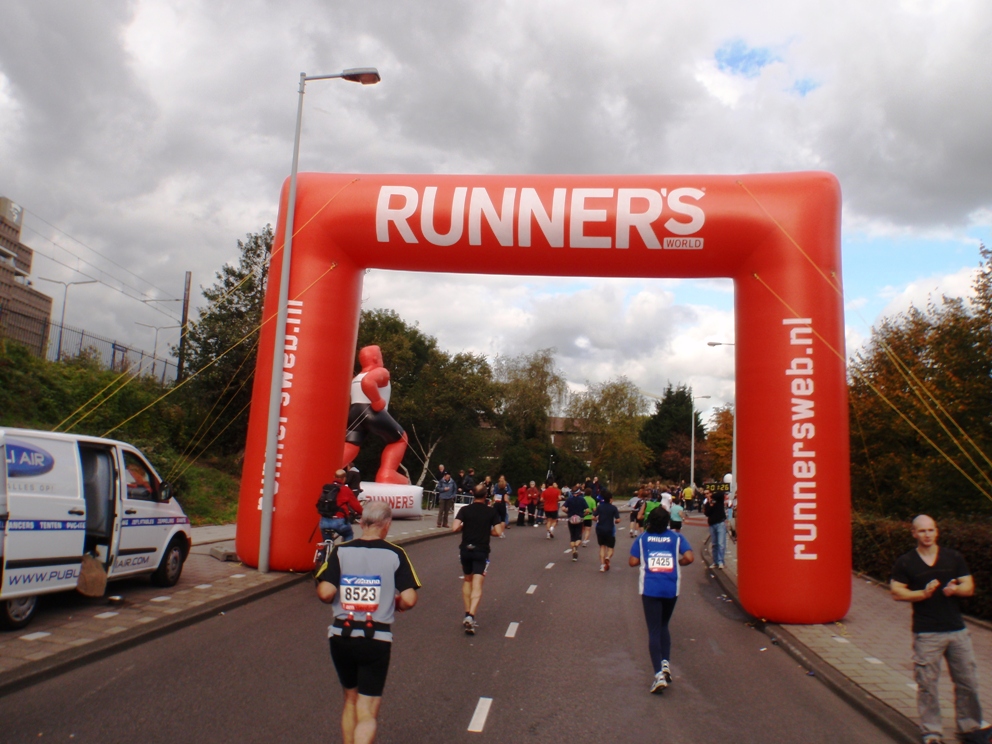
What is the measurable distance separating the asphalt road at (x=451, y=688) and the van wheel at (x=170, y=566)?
134 cm

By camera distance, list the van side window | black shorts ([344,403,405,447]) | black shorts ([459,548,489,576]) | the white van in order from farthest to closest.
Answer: black shorts ([344,403,405,447]) → the van side window → black shorts ([459,548,489,576]) → the white van

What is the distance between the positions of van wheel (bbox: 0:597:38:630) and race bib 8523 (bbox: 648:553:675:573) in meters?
6.01

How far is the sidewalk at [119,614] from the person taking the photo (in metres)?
6.29

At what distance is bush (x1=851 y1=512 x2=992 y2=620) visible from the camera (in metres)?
10.2

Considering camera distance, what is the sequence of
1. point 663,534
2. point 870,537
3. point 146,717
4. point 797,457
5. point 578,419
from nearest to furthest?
point 146,717
point 663,534
point 797,457
point 870,537
point 578,419

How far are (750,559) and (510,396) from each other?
42.6m

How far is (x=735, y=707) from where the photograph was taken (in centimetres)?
625

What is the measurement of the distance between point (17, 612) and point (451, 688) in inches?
170

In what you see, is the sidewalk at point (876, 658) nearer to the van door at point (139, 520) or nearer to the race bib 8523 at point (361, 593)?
the race bib 8523 at point (361, 593)

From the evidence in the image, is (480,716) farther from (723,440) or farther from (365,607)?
(723,440)

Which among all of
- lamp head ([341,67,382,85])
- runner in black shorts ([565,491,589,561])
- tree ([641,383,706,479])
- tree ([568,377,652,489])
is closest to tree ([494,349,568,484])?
tree ([568,377,652,489])

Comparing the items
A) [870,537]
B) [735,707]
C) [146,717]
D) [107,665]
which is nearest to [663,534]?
[735,707]

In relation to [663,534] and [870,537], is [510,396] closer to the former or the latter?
[870,537]

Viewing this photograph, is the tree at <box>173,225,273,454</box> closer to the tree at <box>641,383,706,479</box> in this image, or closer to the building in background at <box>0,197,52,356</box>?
the building in background at <box>0,197,52,356</box>
